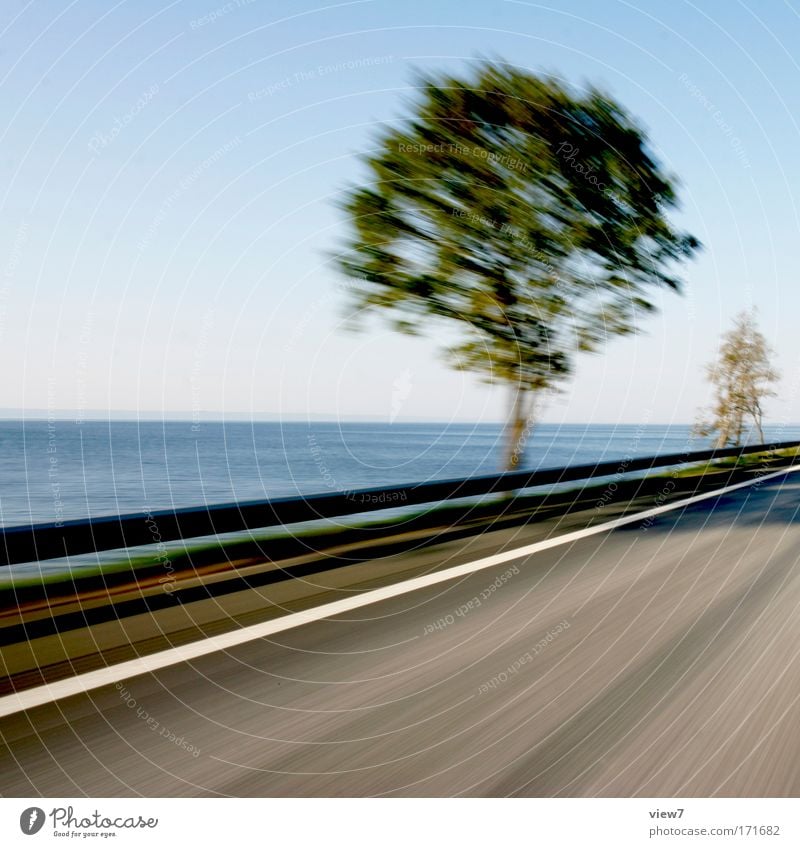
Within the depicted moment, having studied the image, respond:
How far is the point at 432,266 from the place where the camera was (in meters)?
10.9

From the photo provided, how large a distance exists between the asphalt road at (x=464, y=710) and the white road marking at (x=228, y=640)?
10cm

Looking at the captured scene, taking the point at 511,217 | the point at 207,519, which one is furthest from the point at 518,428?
the point at 207,519

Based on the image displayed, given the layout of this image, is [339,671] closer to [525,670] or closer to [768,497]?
[525,670]

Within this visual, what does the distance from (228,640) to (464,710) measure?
1.58 m

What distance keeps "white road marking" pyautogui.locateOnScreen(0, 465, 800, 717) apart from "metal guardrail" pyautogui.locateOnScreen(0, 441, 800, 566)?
2.74ft

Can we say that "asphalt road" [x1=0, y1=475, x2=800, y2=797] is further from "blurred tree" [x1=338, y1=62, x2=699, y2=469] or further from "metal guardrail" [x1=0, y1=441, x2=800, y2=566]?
"blurred tree" [x1=338, y1=62, x2=699, y2=469]

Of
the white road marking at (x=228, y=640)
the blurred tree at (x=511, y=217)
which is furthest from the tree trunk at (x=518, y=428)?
the white road marking at (x=228, y=640)

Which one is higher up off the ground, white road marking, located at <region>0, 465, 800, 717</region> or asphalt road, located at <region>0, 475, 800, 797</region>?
white road marking, located at <region>0, 465, 800, 717</region>

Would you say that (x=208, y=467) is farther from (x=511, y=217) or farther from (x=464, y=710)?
(x=464, y=710)

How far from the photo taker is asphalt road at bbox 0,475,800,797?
8.93 ft

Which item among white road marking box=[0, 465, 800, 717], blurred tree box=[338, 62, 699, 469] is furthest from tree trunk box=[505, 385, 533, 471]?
white road marking box=[0, 465, 800, 717]

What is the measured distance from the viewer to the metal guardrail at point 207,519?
4125 mm
